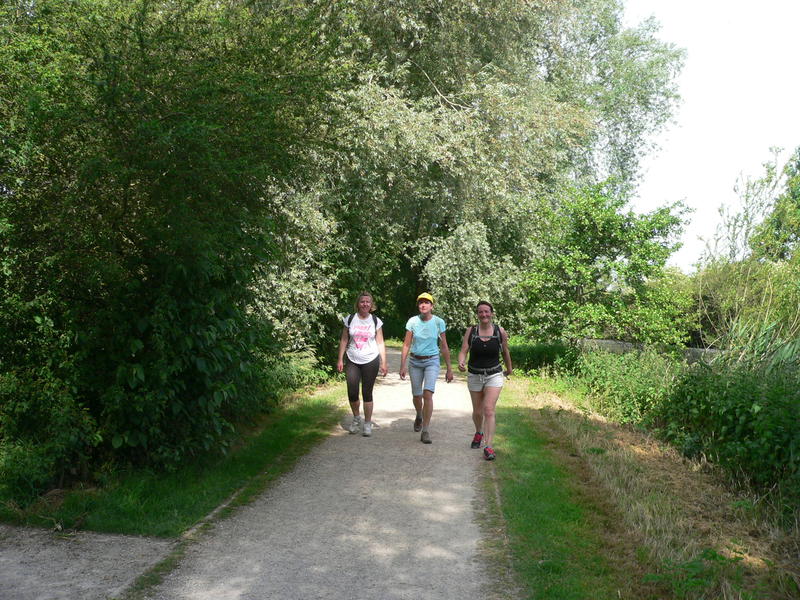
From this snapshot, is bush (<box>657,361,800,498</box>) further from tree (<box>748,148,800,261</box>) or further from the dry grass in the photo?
tree (<box>748,148,800,261</box>)

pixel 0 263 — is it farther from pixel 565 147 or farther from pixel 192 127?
pixel 565 147

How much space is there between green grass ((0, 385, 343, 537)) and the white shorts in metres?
2.31

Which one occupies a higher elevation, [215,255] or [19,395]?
[215,255]

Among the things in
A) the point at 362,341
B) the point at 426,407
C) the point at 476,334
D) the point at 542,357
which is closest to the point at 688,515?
the point at 476,334

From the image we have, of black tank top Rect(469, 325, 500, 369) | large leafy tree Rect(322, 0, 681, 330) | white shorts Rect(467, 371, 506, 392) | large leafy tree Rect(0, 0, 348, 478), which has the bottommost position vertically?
white shorts Rect(467, 371, 506, 392)

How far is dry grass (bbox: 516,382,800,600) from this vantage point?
16.6 ft

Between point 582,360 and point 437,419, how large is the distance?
6.40 m

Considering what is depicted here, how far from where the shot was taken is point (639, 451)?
9492 millimetres

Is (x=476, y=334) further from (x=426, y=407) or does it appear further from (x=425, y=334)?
(x=426, y=407)

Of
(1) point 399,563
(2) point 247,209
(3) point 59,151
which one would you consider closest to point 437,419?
(2) point 247,209

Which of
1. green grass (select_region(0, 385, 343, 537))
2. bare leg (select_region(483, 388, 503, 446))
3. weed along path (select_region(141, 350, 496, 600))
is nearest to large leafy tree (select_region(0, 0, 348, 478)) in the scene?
green grass (select_region(0, 385, 343, 537))

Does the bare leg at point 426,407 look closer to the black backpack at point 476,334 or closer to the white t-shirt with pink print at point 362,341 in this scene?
the white t-shirt with pink print at point 362,341

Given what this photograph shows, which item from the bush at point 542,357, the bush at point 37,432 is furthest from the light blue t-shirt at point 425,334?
the bush at point 542,357

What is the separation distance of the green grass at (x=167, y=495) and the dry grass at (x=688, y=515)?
3.61 metres
